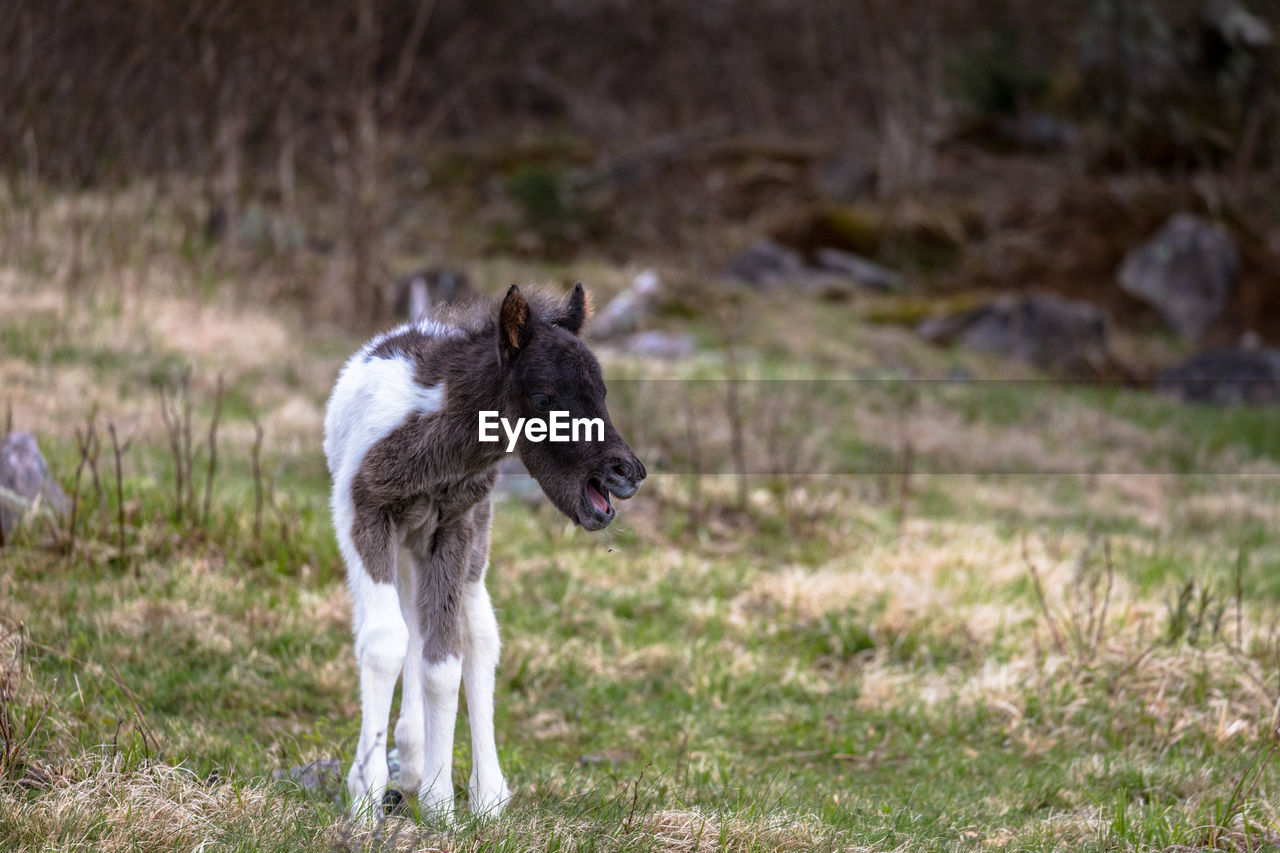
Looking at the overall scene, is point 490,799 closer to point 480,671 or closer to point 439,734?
point 439,734

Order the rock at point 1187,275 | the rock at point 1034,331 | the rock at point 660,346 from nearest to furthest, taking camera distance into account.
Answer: the rock at point 660,346 → the rock at point 1034,331 → the rock at point 1187,275

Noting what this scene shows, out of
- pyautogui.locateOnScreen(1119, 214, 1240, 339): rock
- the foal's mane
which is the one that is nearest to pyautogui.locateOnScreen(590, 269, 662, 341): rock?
pyautogui.locateOnScreen(1119, 214, 1240, 339): rock

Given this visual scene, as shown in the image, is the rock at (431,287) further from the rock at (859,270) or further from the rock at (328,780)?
the rock at (328,780)

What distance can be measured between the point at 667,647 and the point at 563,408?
3306 millimetres

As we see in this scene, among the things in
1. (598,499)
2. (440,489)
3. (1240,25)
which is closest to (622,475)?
(598,499)

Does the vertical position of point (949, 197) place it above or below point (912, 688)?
above

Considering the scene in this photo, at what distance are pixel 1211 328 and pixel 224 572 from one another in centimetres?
1533

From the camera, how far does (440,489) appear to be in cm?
374

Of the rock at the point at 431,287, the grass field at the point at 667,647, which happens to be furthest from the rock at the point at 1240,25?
the rock at the point at 431,287

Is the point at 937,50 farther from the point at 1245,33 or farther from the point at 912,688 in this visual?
the point at 912,688

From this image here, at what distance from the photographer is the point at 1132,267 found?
18469 mm

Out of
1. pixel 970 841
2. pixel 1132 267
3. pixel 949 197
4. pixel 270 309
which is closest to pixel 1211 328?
pixel 1132 267

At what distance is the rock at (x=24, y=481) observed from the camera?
6125 mm

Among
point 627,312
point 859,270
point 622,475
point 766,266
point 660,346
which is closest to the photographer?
point 622,475
